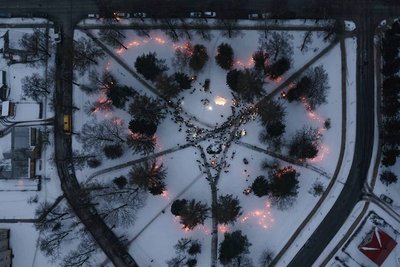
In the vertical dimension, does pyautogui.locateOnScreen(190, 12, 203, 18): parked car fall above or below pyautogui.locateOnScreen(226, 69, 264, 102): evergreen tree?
above

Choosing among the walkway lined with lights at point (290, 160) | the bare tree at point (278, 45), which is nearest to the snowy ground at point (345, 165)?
the walkway lined with lights at point (290, 160)

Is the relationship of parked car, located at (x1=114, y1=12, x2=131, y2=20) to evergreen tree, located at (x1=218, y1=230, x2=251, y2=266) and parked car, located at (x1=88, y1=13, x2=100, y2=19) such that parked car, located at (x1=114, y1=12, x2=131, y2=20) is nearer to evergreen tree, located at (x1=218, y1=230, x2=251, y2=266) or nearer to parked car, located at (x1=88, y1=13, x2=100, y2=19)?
parked car, located at (x1=88, y1=13, x2=100, y2=19)

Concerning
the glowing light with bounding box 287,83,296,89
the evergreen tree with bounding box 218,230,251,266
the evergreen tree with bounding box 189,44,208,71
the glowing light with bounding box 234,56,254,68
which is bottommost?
the evergreen tree with bounding box 218,230,251,266

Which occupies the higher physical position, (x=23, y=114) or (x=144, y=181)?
(x=23, y=114)

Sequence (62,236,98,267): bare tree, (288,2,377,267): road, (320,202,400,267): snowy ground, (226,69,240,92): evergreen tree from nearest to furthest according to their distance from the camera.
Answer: (320,202,400,267): snowy ground, (226,69,240,92): evergreen tree, (288,2,377,267): road, (62,236,98,267): bare tree

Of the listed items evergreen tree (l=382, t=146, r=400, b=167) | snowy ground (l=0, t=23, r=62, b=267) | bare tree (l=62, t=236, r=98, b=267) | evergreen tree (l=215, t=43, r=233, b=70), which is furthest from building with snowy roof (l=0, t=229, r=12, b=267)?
evergreen tree (l=382, t=146, r=400, b=167)

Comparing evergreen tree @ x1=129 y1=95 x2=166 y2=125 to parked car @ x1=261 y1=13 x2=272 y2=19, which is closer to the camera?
evergreen tree @ x1=129 y1=95 x2=166 y2=125

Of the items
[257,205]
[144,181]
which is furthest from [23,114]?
[257,205]

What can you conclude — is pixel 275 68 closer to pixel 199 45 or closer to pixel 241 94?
pixel 241 94
